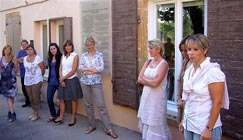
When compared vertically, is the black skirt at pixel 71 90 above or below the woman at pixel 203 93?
below

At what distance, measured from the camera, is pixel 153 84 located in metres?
4.48

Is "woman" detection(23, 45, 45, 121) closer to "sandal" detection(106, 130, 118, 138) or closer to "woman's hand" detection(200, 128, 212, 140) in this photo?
"sandal" detection(106, 130, 118, 138)

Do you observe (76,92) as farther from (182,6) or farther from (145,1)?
(182,6)

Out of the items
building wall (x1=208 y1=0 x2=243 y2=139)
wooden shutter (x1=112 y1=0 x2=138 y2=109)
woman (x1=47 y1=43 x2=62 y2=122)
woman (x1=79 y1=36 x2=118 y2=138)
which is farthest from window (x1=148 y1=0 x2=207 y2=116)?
woman (x1=47 y1=43 x2=62 y2=122)

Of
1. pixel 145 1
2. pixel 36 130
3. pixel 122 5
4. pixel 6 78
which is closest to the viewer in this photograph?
pixel 145 1

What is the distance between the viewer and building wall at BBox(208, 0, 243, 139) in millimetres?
3943

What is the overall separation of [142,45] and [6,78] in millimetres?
3166

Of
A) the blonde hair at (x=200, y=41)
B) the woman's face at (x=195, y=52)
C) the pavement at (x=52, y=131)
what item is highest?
the blonde hair at (x=200, y=41)

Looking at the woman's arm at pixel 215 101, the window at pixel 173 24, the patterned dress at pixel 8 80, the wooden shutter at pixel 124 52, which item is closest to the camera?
the woman's arm at pixel 215 101

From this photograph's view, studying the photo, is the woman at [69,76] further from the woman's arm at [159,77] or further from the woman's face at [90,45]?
the woman's arm at [159,77]

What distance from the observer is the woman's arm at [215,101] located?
9.55ft

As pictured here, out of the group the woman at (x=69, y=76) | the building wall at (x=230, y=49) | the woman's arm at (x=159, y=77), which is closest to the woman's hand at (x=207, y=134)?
the building wall at (x=230, y=49)

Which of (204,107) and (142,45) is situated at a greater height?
(142,45)

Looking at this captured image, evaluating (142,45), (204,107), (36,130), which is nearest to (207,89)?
(204,107)
